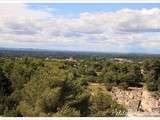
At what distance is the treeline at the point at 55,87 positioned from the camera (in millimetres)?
6324

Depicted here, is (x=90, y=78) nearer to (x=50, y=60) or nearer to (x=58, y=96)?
(x=50, y=60)

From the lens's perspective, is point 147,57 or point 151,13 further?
point 147,57

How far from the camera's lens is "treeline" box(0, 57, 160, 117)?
632 centimetres

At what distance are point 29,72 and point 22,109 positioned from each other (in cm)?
143

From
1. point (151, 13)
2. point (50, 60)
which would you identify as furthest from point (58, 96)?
point (151, 13)

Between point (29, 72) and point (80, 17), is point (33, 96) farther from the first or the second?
point (80, 17)

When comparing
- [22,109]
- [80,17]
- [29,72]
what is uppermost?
[80,17]

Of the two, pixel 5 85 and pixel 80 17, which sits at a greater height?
pixel 80 17

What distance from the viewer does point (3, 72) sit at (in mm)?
7938

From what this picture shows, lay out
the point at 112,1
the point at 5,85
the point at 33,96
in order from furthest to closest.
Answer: the point at 5,85 < the point at 33,96 < the point at 112,1

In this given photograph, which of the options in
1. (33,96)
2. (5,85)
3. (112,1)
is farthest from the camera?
(5,85)

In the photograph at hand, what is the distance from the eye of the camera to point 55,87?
6.64 m

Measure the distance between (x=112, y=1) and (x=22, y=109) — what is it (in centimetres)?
217

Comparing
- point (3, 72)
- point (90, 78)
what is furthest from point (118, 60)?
point (3, 72)
